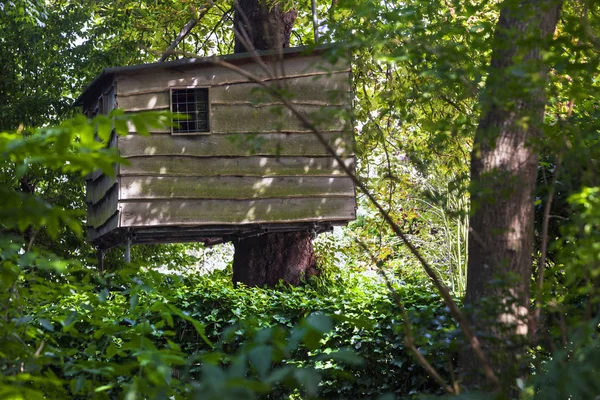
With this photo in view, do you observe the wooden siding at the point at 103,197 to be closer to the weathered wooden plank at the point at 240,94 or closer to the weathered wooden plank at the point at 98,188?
the weathered wooden plank at the point at 98,188

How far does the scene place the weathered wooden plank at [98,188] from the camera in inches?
464

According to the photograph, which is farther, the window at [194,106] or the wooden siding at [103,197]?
the window at [194,106]

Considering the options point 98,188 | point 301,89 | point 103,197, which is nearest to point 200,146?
point 301,89

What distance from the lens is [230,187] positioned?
11523 mm

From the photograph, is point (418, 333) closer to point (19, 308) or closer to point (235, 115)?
point (19, 308)

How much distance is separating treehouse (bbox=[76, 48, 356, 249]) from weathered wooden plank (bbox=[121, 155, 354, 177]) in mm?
14

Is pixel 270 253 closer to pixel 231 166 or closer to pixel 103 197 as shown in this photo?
pixel 231 166

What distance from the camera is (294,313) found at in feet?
27.5

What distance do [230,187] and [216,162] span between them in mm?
406

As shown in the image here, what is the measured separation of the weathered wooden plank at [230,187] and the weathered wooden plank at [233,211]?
0.28 ft

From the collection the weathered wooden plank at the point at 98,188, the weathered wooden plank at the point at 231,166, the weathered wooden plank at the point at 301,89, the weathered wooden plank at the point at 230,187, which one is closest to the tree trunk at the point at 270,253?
the weathered wooden plank at the point at 301,89

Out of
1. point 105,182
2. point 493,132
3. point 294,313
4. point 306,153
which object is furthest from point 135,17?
point 493,132

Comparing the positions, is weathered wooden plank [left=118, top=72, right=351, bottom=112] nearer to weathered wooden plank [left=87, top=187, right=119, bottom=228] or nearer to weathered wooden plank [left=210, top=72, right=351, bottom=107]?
weathered wooden plank [left=210, top=72, right=351, bottom=107]

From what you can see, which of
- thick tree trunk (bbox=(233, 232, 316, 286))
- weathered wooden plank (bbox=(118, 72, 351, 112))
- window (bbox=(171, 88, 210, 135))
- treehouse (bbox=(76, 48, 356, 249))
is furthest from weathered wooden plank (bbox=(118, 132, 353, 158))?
thick tree trunk (bbox=(233, 232, 316, 286))
